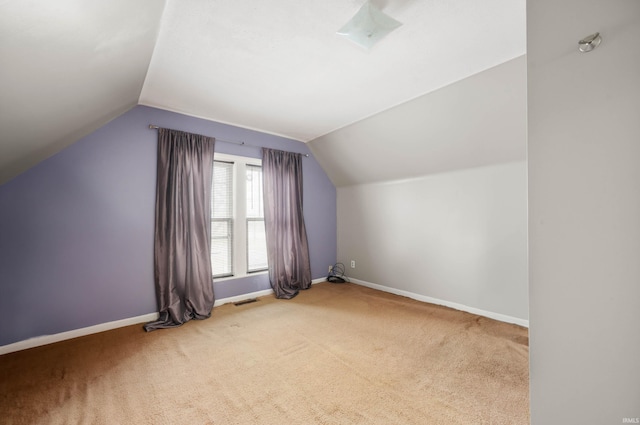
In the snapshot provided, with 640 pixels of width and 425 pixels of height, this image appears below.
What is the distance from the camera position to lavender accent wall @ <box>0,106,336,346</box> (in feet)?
7.64

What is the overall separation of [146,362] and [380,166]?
3672 mm

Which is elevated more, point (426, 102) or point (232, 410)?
point (426, 102)

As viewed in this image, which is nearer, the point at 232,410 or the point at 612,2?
the point at 612,2

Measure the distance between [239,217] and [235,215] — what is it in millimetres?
67

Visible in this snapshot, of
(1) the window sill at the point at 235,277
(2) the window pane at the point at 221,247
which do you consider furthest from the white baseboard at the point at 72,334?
(2) the window pane at the point at 221,247

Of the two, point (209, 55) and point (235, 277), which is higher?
point (209, 55)

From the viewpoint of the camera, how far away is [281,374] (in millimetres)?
1960

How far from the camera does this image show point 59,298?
249 centimetres

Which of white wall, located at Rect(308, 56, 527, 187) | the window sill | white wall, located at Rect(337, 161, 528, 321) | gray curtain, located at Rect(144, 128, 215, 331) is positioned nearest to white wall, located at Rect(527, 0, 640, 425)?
white wall, located at Rect(308, 56, 527, 187)

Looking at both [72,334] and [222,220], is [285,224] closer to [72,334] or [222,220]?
[222,220]

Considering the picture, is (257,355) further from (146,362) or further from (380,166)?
(380,166)

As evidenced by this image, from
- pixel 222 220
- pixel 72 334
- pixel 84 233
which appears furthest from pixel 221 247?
pixel 72 334

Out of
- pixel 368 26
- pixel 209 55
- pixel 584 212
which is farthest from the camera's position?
pixel 209 55

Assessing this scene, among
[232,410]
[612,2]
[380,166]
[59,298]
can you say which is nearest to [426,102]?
[380,166]
